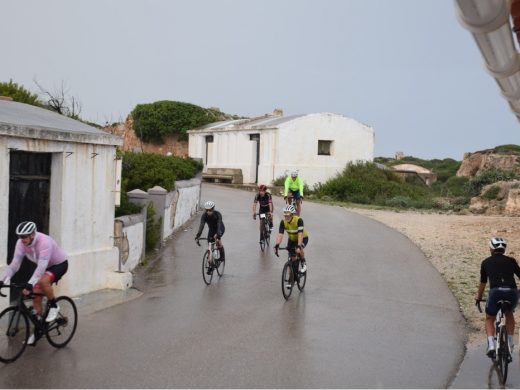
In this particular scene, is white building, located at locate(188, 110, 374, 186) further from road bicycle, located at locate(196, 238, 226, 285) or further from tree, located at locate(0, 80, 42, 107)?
road bicycle, located at locate(196, 238, 226, 285)

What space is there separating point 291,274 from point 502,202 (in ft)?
77.6

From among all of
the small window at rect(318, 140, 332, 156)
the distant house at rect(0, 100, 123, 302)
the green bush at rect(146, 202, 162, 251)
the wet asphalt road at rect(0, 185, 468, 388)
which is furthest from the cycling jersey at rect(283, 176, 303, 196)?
the small window at rect(318, 140, 332, 156)

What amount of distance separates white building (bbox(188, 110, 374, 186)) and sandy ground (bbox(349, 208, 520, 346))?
401 inches

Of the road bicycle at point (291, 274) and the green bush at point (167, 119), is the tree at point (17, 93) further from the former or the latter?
the green bush at point (167, 119)

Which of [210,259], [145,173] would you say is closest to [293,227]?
[210,259]

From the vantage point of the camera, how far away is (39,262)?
8.78 m

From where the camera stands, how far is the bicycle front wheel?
8.41 metres

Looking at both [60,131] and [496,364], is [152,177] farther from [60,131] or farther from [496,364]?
[496,364]

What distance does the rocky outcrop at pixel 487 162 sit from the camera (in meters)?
43.4

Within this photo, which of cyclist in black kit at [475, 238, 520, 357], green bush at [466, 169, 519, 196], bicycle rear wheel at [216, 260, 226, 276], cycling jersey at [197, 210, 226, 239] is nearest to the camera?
cyclist in black kit at [475, 238, 520, 357]

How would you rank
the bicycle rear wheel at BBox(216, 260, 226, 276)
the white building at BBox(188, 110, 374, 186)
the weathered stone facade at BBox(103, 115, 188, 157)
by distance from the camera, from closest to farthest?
1. the bicycle rear wheel at BBox(216, 260, 226, 276)
2. the white building at BBox(188, 110, 374, 186)
3. the weathered stone facade at BBox(103, 115, 188, 157)

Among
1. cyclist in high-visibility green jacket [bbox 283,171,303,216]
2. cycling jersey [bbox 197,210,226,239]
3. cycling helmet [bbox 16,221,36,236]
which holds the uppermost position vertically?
cyclist in high-visibility green jacket [bbox 283,171,303,216]

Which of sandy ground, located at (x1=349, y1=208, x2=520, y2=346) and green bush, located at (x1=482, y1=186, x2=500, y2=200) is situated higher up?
green bush, located at (x1=482, y1=186, x2=500, y2=200)

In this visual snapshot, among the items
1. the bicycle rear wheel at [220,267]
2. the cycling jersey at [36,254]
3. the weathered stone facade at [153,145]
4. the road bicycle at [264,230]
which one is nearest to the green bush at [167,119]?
the weathered stone facade at [153,145]
